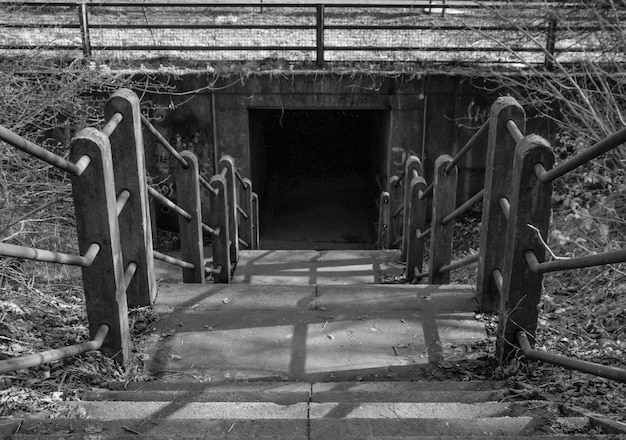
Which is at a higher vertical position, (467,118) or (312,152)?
(467,118)

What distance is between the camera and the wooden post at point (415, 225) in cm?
723

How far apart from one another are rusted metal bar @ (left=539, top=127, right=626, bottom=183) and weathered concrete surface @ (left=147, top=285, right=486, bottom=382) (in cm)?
131

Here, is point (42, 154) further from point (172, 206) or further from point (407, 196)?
point (407, 196)

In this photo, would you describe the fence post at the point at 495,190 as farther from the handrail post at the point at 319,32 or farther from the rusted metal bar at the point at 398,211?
the handrail post at the point at 319,32

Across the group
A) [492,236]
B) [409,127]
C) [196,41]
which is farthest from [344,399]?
[196,41]

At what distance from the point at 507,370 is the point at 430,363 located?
50 cm

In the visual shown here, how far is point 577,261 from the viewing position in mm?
2811

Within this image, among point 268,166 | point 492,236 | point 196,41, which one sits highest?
point 196,41

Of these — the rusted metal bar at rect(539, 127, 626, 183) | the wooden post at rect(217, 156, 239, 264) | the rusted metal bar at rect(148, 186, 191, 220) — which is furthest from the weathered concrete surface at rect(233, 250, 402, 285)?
the rusted metal bar at rect(539, 127, 626, 183)

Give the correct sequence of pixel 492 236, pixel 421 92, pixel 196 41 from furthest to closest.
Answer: pixel 196 41 → pixel 421 92 → pixel 492 236

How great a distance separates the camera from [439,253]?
233 inches

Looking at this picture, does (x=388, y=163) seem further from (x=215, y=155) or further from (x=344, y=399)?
(x=344, y=399)

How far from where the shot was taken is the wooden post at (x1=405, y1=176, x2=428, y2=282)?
7234mm

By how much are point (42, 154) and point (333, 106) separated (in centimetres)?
984
